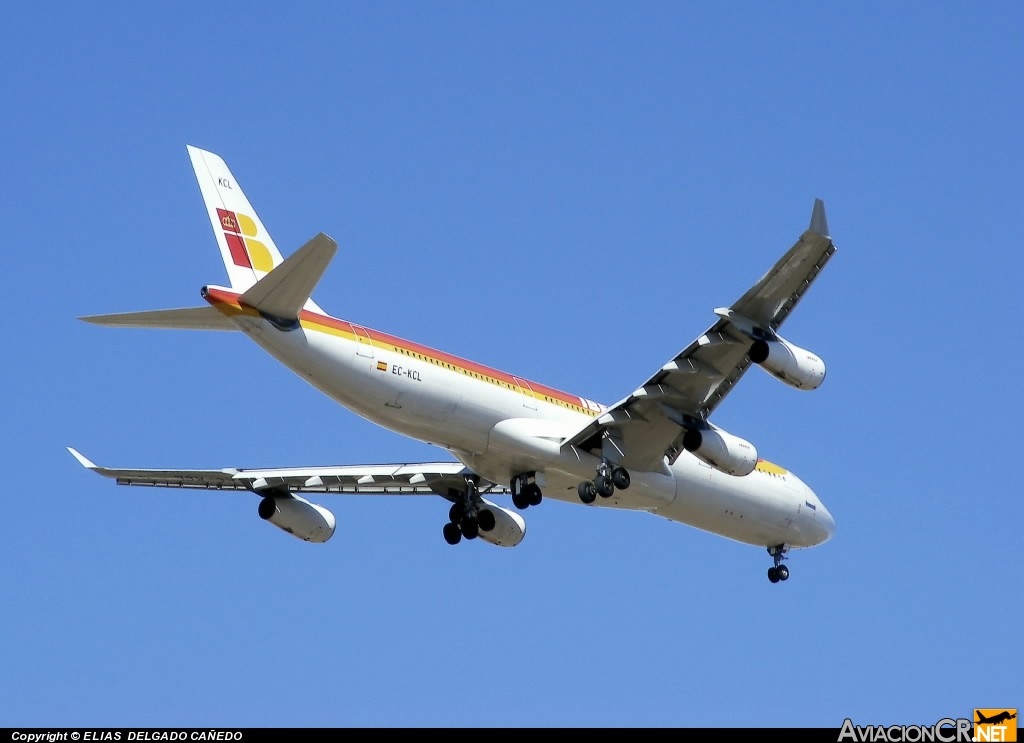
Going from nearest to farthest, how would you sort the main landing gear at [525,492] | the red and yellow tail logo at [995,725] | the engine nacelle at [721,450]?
the red and yellow tail logo at [995,725] < the engine nacelle at [721,450] < the main landing gear at [525,492]

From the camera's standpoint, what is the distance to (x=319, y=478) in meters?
37.7

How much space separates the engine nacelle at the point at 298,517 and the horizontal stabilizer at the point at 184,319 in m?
8.24

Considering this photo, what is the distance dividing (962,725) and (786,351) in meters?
9.25

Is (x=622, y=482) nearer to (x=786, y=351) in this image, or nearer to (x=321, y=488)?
(x=786, y=351)

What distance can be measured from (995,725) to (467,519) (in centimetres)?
1561

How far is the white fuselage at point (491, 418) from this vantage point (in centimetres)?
3045

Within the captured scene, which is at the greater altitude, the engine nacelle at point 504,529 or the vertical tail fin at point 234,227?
the vertical tail fin at point 234,227

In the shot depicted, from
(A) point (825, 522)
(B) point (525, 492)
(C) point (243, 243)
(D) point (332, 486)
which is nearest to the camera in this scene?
(C) point (243, 243)

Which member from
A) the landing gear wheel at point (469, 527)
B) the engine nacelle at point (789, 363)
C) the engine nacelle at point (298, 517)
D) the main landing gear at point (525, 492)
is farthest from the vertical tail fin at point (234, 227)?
the engine nacelle at point (789, 363)

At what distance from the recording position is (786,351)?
102 ft

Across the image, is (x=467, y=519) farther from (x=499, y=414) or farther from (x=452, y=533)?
(x=499, y=414)

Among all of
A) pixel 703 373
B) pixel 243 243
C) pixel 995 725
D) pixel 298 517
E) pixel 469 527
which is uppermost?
pixel 243 243

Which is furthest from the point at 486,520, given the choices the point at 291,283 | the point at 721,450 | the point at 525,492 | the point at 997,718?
the point at 997,718

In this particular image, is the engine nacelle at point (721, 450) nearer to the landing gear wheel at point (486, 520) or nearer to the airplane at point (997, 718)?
the landing gear wheel at point (486, 520)
